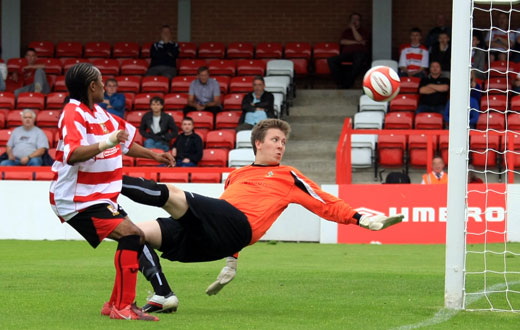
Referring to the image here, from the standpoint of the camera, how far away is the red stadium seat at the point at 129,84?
1981cm

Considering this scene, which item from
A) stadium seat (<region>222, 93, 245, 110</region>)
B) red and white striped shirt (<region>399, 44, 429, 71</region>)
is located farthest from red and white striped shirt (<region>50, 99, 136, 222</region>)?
red and white striped shirt (<region>399, 44, 429, 71</region>)

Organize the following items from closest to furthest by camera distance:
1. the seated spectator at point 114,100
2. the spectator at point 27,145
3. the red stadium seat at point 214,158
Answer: the spectator at point 27,145, the red stadium seat at point 214,158, the seated spectator at point 114,100

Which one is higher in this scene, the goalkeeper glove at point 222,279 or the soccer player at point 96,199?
the soccer player at point 96,199

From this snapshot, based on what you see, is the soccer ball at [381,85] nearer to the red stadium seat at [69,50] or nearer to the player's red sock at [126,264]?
the player's red sock at [126,264]

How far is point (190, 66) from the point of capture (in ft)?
67.5

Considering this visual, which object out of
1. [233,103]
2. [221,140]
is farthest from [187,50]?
[221,140]

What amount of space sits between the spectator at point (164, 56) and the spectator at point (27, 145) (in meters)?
4.29

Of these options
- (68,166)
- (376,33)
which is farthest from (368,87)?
(376,33)

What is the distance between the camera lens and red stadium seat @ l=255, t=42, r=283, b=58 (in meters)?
21.3

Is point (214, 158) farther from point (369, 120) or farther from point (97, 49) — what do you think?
point (97, 49)

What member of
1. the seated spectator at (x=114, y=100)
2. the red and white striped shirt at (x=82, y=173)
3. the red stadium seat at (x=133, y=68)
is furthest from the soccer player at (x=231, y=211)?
the red stadium seat at (x=133, y=68)

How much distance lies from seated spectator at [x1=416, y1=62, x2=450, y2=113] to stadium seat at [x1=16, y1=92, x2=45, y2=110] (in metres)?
7.52

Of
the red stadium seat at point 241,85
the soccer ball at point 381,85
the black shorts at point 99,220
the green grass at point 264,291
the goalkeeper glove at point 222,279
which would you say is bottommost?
the green grass at point 264,291

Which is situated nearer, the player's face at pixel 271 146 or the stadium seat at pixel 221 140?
the player's face at pixel 271 146
